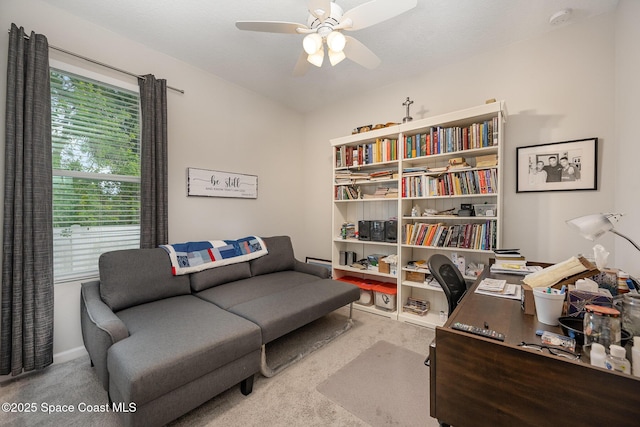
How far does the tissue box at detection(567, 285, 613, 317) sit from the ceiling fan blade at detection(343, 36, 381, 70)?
1871mm

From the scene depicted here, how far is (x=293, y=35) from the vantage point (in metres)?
2.35

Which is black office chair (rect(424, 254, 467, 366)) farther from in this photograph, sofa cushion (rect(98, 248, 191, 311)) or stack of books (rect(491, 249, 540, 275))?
sofa cushion (rect(98, 248, 191, 311))

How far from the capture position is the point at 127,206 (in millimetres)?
2457

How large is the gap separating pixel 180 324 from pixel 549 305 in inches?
78.2

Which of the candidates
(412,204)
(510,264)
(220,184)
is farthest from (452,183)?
(220,184)

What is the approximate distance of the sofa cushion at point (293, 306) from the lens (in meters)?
1.90

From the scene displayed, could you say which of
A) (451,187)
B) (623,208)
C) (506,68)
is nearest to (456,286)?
(451,187)

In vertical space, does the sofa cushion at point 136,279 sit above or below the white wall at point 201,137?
below

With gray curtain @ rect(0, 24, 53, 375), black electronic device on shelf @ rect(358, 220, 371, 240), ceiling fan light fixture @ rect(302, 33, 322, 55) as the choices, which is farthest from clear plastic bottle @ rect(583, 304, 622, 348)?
gray curtain @ rect(0, 24, 53, 375)

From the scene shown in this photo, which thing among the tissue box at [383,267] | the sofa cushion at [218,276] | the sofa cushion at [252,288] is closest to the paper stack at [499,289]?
the tissue box at [383,267]

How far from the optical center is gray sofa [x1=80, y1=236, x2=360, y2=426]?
4.34 ft

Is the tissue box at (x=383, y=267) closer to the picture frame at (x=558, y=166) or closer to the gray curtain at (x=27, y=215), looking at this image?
the picture frame at (x=558, y=166)

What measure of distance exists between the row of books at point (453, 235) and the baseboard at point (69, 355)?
3.12 meters

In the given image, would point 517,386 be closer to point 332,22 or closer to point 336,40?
point 336,40
